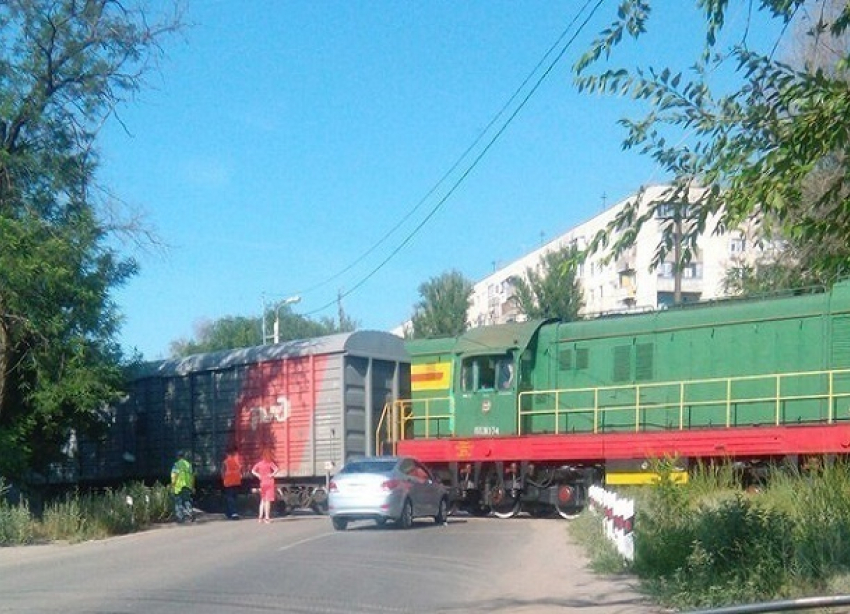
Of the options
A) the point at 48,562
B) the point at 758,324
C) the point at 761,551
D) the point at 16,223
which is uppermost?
the point at 16,223

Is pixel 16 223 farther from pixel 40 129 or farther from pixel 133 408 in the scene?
pixel 133 408

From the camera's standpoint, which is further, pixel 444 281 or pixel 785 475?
pixel 444 281

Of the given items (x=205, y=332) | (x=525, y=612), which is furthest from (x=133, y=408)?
(x=205, y=332)

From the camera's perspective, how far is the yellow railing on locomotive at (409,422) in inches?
1105

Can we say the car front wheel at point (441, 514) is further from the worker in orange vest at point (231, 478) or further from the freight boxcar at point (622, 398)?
the worker in orange vest at point (231, 478)

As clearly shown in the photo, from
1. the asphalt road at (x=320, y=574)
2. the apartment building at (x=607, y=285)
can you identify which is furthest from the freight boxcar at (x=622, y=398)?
the apartment building at (x=607, y=285)

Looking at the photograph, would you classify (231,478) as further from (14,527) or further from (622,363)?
(622,363)

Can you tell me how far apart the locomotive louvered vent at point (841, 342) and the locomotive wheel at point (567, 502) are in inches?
256

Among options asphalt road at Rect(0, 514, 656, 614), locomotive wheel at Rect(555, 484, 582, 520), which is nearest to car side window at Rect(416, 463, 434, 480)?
asphalt road at Rect(0, 514, 656, 614)

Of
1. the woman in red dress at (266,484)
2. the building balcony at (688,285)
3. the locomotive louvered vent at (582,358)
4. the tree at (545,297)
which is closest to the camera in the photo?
the locomotive louvered vent at (582,358)

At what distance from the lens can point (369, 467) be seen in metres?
23.5

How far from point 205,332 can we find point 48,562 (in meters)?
60.2

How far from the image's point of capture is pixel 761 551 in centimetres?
1221

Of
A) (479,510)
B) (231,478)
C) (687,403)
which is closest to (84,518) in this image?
(231,478)
